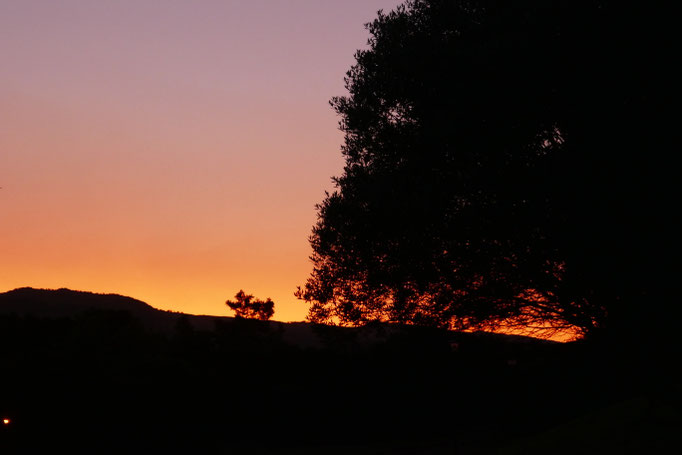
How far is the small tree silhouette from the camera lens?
121062mm

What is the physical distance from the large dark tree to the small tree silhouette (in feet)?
350

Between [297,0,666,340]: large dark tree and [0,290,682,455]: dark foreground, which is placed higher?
[297,0,666,340]: large dark tree

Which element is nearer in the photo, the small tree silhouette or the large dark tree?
the large dark tree

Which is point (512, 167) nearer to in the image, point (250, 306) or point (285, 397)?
point (285, 397)

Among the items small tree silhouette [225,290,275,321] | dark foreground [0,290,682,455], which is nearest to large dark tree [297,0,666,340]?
dark foreground [0,290,682,455]

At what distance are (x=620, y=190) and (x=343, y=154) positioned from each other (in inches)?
263

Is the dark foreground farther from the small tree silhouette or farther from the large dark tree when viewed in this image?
the small tree silhouette

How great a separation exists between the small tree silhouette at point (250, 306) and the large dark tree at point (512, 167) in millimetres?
106618

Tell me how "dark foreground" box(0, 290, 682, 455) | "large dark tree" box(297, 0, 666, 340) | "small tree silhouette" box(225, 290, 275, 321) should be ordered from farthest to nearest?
"small tree silhouette" box(225, 290, 275, 321)
"dark foreground" box(0, 290, 682, 455)
"large dark tree" box(297, 0, 666, 340)

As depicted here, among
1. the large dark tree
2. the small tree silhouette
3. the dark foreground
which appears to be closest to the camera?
the large dark tree

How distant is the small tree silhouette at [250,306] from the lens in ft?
397

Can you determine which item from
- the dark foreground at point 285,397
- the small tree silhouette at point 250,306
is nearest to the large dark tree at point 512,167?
the dark foreground at point 285,397

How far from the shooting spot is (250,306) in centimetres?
12144

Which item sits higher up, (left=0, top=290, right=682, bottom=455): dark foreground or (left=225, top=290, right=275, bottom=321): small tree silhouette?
(left=225, top=290, right=275, bottom=321): small tree silhouette
